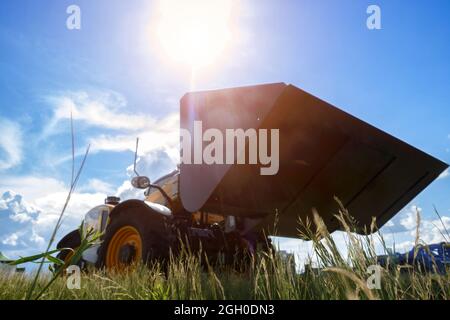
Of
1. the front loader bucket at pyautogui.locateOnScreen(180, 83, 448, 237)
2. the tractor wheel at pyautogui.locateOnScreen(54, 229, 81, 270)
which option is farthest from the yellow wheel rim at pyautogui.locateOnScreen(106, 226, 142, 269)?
the tractor wheel at pyautogui.locateOnScreen(54, 229, 81, 270)

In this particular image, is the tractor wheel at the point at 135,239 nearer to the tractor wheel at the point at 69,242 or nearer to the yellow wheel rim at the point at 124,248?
the yellow wheel rim at the point at 124,248

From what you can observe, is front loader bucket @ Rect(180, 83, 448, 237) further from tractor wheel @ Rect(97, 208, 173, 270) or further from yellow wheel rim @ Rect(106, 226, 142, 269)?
yellow wheel rim @ Rect(106, 226, 142, 269)

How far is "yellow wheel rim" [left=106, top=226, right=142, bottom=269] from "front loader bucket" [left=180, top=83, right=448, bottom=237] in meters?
0.78

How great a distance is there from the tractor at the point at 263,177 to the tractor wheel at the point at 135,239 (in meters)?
0.01

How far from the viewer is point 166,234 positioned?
158 inches

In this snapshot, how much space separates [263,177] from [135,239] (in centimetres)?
171

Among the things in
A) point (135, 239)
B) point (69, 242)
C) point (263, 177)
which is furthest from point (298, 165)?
point (69, 242)

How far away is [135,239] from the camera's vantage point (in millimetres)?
4449

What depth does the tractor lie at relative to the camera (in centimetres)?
388

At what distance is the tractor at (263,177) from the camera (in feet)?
12.7

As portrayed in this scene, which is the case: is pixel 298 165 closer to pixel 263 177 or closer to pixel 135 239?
pixel 263 177

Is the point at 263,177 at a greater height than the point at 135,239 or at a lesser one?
greater

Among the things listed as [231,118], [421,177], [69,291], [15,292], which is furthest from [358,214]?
[15,292]
